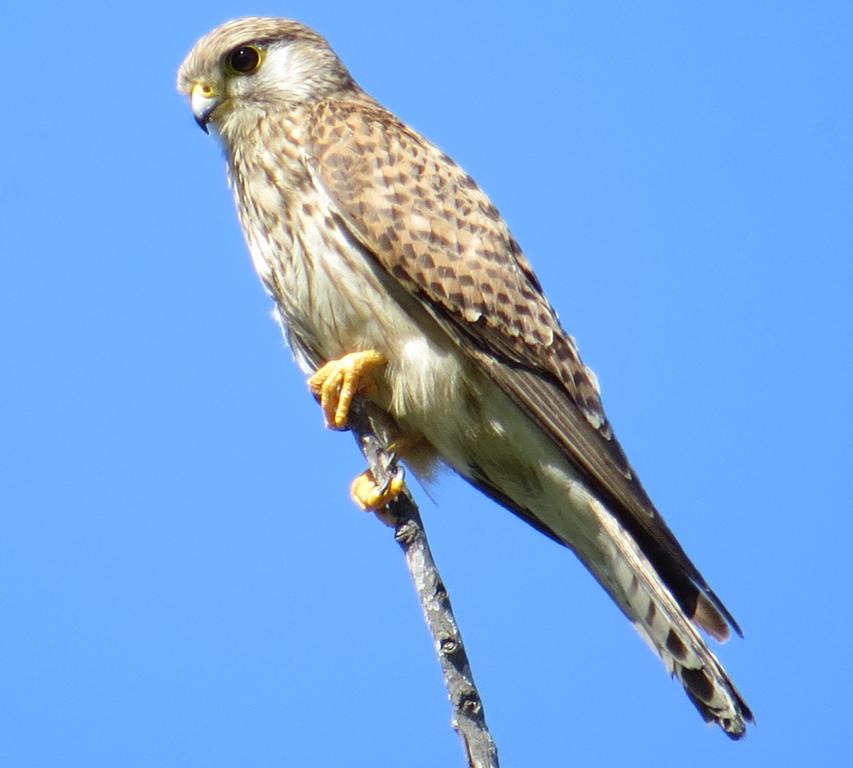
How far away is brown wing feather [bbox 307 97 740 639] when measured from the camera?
3.96m

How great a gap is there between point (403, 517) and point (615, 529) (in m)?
0.72

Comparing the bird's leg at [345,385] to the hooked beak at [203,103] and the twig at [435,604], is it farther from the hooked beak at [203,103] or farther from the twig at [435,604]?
the hooked beak at [203,103]

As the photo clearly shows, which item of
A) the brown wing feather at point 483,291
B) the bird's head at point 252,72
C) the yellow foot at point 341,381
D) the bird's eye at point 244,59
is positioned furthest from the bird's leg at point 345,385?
the bird's eye at point 244,59

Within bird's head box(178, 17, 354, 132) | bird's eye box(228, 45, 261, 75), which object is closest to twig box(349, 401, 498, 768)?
bird's head box(178, 17, 354, 132)

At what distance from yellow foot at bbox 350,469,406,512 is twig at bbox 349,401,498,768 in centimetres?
2

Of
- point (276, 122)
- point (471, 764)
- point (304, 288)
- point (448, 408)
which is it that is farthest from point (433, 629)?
point (276, 122)

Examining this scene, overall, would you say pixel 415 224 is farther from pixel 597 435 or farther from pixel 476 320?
pixel 597 435

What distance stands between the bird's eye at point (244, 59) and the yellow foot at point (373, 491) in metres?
1.47

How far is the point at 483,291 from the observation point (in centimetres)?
410

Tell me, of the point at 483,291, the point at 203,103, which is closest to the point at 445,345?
the point at 483,291

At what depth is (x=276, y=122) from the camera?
4.31 meters

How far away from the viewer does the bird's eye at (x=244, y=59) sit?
4.51 m

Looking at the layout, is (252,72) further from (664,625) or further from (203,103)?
(664,625)

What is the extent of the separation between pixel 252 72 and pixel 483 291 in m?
1.12
